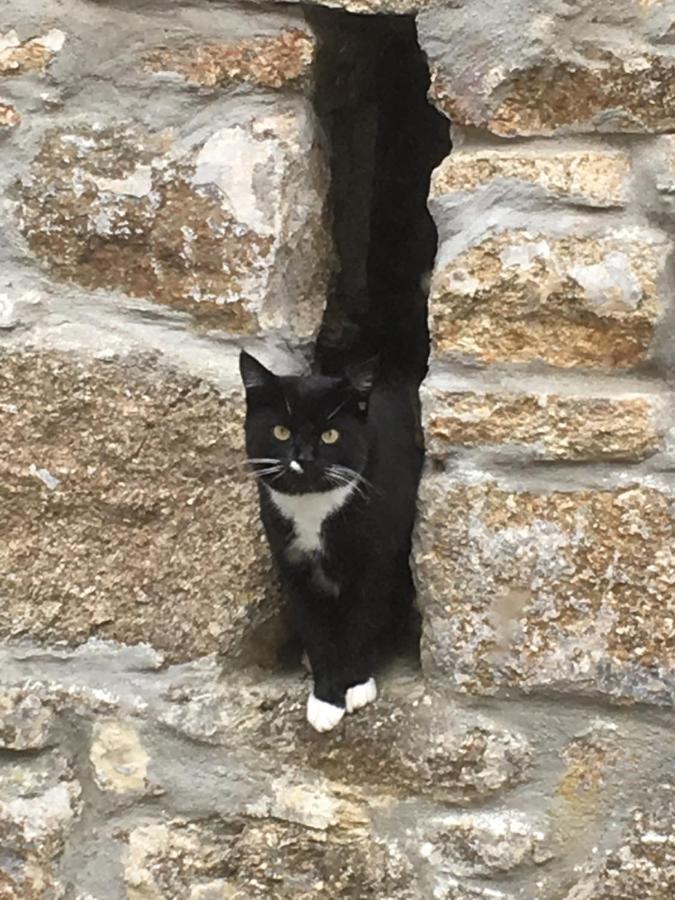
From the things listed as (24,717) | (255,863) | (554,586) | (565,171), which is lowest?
(255,863)

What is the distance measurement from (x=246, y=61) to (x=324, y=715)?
61cm

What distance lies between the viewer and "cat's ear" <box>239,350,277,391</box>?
109 cm

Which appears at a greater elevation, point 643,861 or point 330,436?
point 330,436

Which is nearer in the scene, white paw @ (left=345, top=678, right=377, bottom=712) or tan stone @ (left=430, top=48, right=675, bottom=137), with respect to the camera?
tan stone @ (left=430, top=48, right=675, bottom=137)

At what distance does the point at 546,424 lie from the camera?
1.05 m

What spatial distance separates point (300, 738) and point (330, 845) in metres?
0.11

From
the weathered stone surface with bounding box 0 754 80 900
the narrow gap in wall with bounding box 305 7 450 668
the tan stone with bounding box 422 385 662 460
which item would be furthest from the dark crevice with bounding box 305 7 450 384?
the weathered stone surface with bounding box 0 754 80 900

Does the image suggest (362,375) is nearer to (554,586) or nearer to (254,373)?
(254,373)

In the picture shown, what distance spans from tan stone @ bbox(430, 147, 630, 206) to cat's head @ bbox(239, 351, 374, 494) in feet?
0.71

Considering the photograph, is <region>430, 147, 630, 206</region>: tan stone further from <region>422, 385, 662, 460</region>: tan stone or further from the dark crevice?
the dark crevice

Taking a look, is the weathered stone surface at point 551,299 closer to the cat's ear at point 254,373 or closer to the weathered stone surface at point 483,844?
the cat's ear at point 254,373

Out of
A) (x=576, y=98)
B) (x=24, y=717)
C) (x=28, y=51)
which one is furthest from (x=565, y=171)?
(x=24, y=717)

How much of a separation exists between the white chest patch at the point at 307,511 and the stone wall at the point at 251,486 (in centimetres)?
4

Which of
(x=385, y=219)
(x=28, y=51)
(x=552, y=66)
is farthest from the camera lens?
(x=385, y=219)
